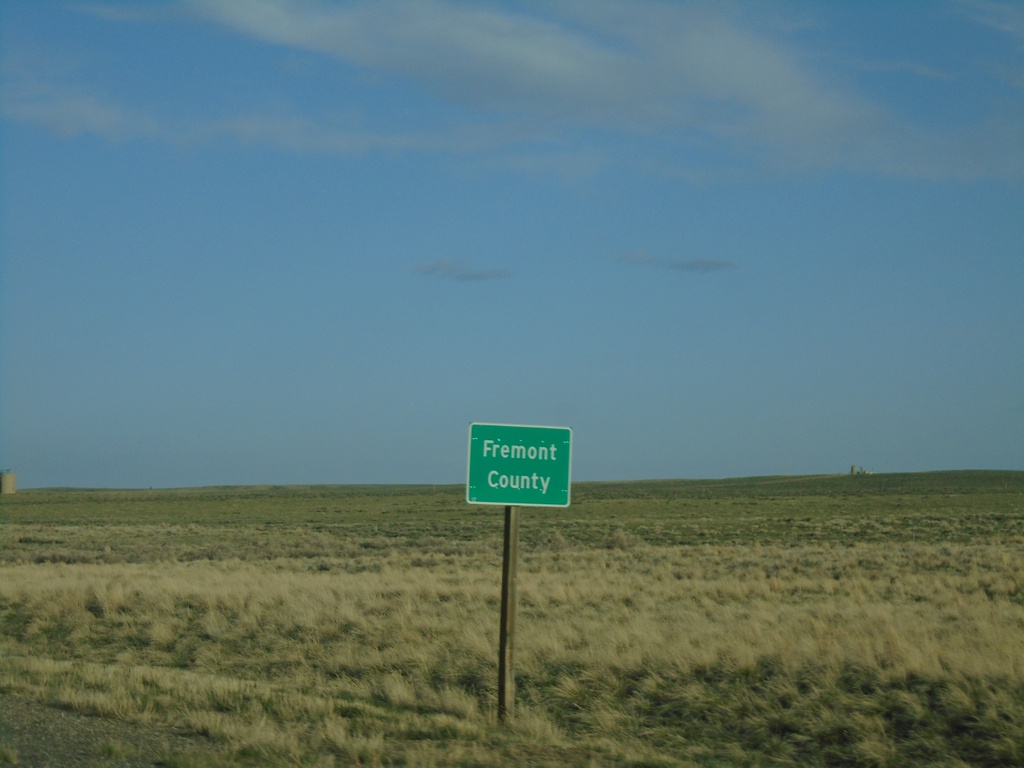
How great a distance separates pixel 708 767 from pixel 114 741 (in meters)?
4.77

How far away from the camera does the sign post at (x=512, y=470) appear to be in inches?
386

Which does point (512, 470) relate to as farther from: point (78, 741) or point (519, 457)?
point (78, 741)

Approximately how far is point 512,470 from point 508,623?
1.51m

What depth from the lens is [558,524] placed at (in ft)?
199

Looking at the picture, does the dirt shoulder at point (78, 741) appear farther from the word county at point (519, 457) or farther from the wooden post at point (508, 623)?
the word county at point (519, 457)

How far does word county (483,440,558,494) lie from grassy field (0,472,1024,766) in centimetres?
217

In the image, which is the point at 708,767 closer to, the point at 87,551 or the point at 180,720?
the point at 180,720

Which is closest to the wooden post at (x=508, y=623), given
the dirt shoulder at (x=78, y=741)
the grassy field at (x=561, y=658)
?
the grassy field at (x=561, y=658)

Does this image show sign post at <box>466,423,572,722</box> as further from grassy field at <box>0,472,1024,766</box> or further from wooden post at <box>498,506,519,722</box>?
grassy field at <box>0,472,1024,766</box>

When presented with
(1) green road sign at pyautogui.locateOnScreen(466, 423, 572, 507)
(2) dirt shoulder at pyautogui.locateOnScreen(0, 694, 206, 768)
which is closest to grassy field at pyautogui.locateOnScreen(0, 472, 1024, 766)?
(2) dirt shoulder at pyautogui.locateOnScreen(0, 694, 206, 768)

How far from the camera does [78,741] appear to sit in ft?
28.2

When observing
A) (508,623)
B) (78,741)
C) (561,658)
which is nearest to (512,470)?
(508,623)

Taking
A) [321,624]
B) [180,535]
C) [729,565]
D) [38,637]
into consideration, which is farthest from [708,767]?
[180,535]

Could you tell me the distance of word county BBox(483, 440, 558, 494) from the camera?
387 inches
